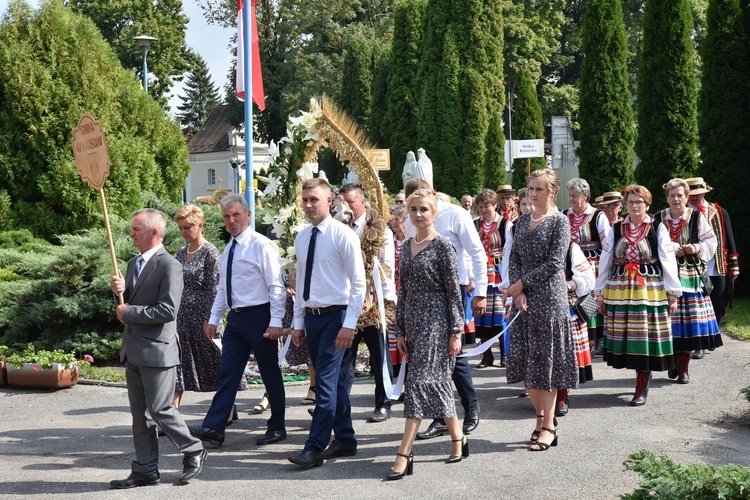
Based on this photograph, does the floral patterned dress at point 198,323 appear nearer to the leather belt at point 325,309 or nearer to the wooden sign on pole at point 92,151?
the wooden sign on pole at point 92,151

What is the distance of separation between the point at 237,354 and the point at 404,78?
3376 cm

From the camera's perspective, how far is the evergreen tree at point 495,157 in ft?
113

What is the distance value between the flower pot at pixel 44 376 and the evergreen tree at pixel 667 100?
1256 centimetres

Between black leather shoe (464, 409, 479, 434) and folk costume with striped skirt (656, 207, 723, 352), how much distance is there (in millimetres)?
2861

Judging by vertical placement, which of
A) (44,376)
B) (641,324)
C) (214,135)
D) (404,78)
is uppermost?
(214,135)

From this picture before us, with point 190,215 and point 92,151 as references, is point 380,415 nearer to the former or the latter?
point 190,215

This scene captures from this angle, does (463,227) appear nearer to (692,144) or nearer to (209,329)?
(209,329)

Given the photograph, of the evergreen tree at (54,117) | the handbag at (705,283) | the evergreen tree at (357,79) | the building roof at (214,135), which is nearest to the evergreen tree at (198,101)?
the building roof at (214,135)

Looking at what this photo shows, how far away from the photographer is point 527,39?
44.3 metres

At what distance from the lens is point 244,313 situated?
712cm

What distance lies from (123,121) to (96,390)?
6295 millimetres

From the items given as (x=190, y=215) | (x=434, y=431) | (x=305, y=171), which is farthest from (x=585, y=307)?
(x=190, y=215)

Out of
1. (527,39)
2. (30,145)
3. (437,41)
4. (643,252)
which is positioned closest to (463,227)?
(643,252)

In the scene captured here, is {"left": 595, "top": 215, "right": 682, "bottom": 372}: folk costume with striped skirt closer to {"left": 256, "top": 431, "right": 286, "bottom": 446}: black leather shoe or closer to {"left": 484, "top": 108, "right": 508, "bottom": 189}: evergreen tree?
{"left": 256, "top": 431, "right": 286, "bottom": 446}: black leather shoe
